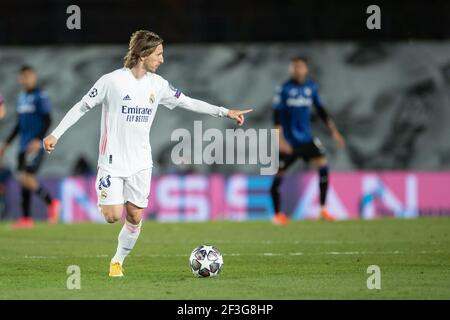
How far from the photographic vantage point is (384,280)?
35.1 ft

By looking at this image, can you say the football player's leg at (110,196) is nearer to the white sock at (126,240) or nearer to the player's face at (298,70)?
the white sock at (126,240)

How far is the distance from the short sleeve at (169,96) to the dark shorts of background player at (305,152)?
7.20 meters

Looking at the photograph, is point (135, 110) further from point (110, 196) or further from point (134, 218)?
point (134, 218)

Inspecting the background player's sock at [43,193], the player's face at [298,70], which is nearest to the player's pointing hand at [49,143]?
the player's face at [298,70]

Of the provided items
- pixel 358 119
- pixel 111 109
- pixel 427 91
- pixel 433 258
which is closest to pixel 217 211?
pixel 358 119

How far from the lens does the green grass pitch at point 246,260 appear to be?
9953 millimetres

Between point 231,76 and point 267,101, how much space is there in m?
1.04

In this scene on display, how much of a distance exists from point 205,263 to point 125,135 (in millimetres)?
1468

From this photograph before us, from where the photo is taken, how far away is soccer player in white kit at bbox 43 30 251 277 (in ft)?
36.1

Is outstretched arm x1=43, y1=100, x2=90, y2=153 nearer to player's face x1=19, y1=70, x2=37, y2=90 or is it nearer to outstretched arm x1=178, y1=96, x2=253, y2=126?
outstretched arm x1=178, y1=96, x2=253, y2=126

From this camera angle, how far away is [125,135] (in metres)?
11.1

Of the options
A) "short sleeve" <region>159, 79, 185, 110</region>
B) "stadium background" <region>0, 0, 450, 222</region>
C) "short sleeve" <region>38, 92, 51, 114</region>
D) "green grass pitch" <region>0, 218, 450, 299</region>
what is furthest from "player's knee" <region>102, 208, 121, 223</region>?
"stadium background" <region>0, 0, 450, 222</region>

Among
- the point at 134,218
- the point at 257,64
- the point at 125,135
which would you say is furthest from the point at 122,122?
the point at 257,64
